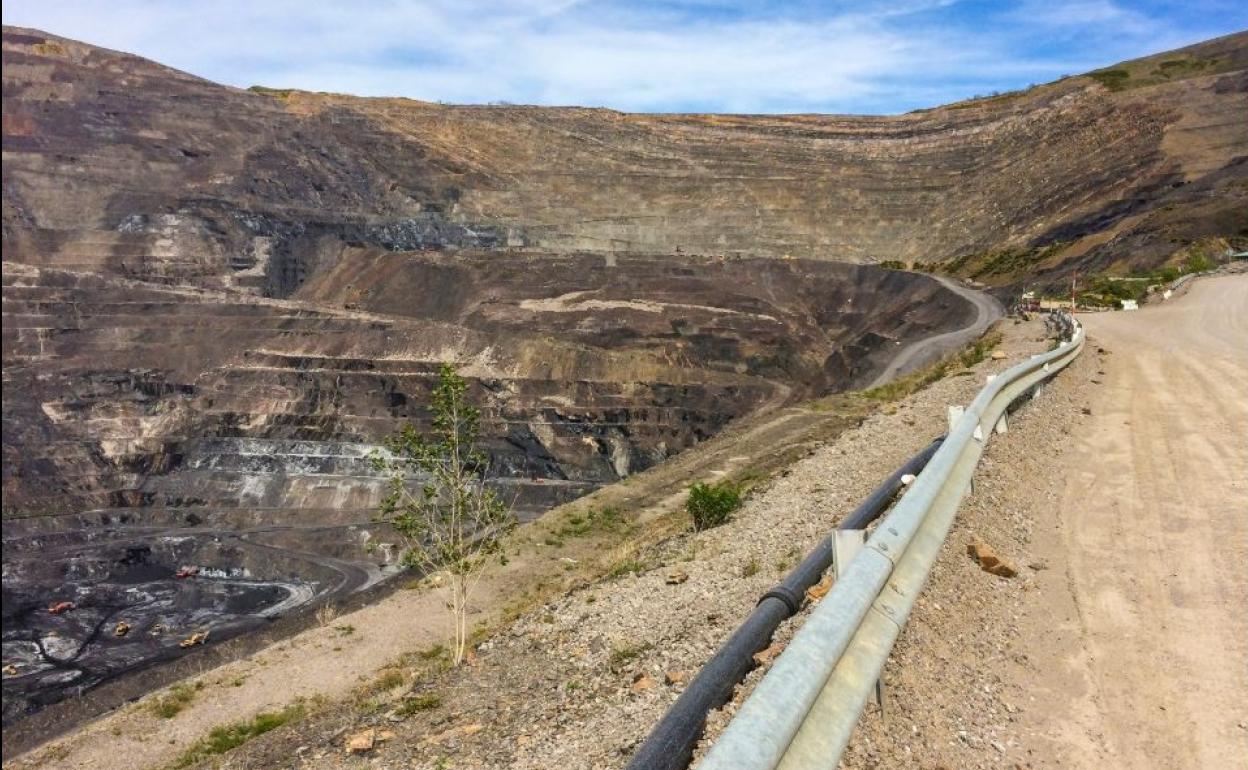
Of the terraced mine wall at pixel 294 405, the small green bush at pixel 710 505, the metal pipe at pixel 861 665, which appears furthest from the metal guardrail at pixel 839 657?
the terraced mine wall at pixel 294 405

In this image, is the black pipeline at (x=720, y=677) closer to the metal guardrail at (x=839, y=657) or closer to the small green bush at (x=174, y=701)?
the metal guardrail at (x=839, y=657)

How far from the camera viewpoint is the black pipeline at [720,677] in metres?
3.75

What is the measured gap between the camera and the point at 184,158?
88188 mm

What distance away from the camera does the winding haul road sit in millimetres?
51719

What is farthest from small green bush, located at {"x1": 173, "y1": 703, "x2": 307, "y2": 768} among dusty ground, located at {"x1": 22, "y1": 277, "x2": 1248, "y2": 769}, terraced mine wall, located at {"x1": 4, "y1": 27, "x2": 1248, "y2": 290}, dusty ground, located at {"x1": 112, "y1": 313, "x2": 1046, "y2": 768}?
terraced mine wall, located at {"x1": 4, "y1": 27, "x2": 1248, "y2": 290}

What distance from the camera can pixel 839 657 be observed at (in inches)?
111

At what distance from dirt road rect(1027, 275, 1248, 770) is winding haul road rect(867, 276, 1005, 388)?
41021mm

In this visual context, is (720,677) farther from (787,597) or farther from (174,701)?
(174,701)

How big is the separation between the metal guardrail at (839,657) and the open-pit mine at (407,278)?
2578cm

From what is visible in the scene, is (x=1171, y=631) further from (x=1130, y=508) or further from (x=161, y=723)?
(x=161, y=723)

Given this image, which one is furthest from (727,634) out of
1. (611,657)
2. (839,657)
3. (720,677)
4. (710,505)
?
(710,505)

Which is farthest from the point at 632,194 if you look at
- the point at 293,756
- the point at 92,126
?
the point at 293,756

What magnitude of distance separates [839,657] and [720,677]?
1.55m

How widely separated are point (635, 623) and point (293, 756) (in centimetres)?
519
